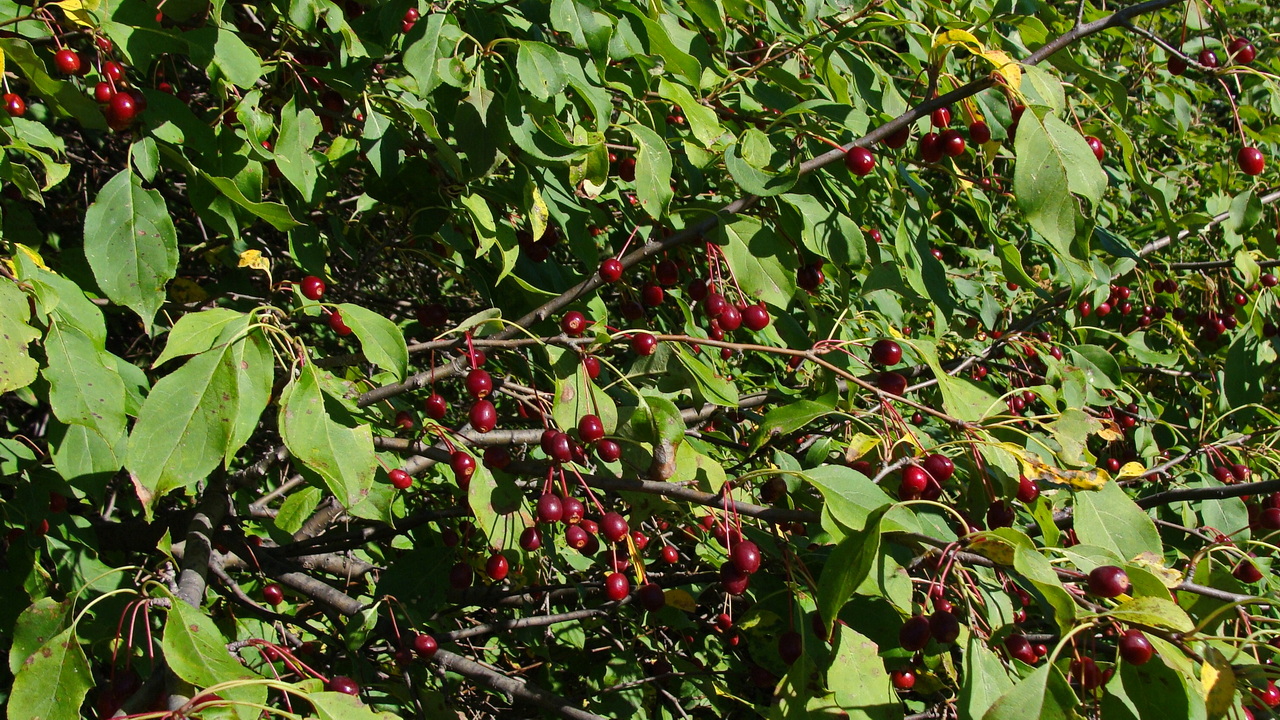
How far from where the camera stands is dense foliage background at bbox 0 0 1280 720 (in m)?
1.44

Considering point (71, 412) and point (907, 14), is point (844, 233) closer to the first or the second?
point (907, 14)

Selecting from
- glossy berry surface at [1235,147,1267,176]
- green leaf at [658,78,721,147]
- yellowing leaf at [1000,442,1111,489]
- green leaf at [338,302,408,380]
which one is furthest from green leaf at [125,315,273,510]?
glossy berry surface at [1235,147,1267,176]

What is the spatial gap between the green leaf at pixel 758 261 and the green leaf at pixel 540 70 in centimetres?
48

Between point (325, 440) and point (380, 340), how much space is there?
227 millimetres

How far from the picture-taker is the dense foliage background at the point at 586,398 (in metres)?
1.44

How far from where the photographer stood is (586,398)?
1783 mm

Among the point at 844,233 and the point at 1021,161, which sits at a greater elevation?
the point at 1021,161

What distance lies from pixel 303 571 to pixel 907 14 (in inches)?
95.9

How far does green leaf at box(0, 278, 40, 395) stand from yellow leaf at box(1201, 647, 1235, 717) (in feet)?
5.94

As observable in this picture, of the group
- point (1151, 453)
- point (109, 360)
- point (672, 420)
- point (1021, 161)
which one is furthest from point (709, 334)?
point (1151, 453)

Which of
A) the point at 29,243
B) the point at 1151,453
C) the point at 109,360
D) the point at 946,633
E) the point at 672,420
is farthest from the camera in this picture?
the point at 1151,453

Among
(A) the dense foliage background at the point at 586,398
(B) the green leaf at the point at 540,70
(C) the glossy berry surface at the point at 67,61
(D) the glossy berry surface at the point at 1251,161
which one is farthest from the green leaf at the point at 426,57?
(D) the glossy berry surface at the point at 1251,161

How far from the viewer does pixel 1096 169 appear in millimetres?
1477

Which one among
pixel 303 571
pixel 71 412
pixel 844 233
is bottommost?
pixel 303 571
